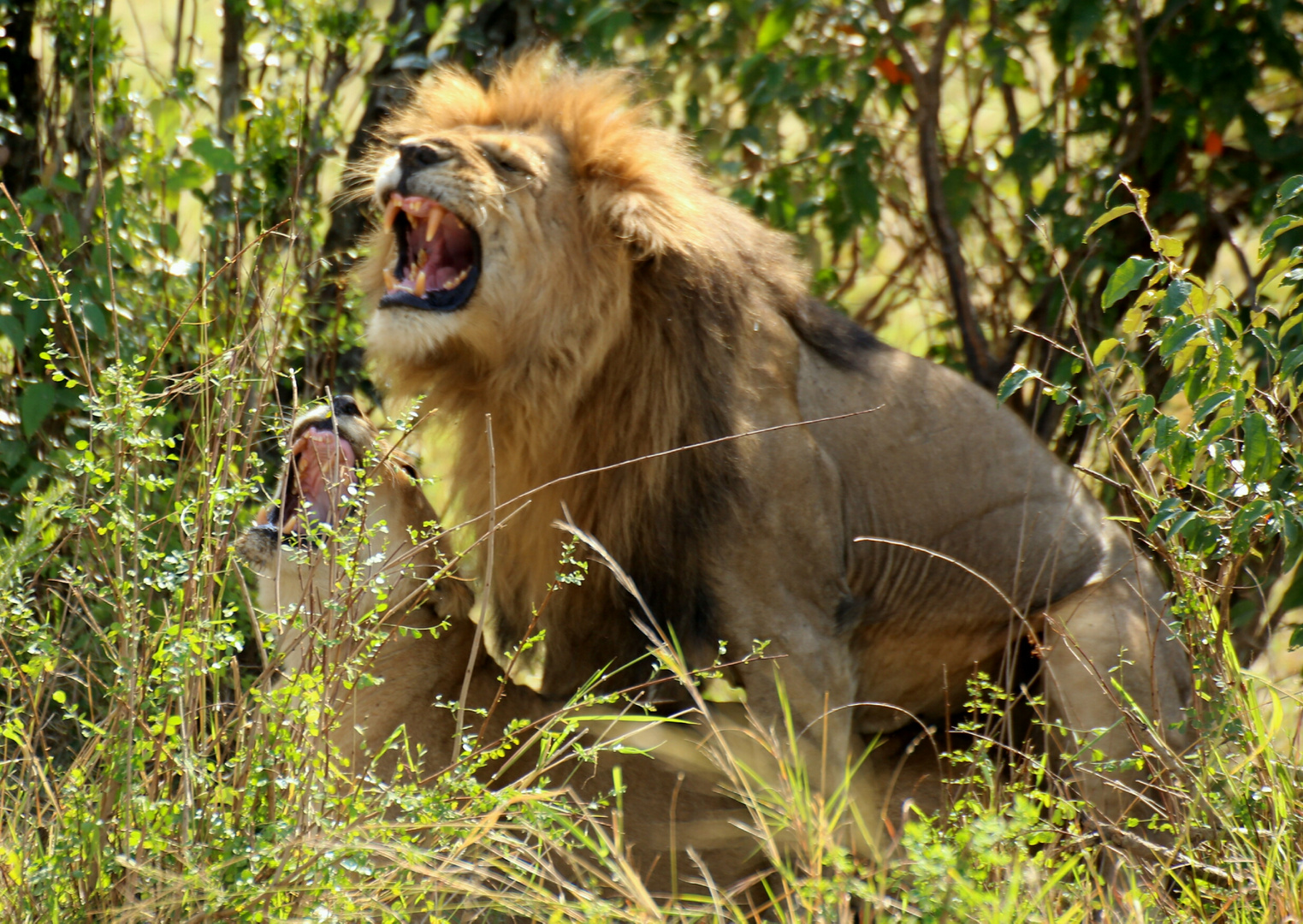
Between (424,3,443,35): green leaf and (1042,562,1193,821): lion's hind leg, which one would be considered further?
(424,3,443,35): green leaf

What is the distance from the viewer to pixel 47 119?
414 centimetres

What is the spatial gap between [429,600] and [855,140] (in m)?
2.23

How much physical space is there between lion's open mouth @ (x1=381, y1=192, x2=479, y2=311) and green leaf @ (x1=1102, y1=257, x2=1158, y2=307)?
1385 mm

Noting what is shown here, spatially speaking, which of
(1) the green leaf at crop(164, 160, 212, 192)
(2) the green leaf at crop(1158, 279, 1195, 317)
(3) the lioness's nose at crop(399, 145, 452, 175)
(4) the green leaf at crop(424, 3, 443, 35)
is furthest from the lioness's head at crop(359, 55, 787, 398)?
(4) the green leaf at crop(424, 3, 443, 35)

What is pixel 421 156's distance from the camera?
3270mm

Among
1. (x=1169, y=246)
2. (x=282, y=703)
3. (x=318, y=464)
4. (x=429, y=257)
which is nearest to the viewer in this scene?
(x=282, y=703)

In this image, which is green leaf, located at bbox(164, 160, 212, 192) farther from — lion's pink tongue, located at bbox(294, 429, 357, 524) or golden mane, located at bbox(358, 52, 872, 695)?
lion's pink tongue, located at bbox(294, 429, 357, 524)

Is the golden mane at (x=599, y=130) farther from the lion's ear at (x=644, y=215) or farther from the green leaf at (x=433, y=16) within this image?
the green leaf at (x=433, y=16)

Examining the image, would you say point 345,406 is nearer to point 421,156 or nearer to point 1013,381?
point 421,156

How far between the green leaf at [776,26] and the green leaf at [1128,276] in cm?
217

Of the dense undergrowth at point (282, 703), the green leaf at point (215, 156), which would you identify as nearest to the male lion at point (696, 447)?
the dense undergrowth at point (282, 703)

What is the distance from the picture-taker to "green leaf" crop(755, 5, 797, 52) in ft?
14.8

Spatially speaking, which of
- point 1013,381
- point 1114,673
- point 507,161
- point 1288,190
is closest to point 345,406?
point 507,161

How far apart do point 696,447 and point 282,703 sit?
110 cm
